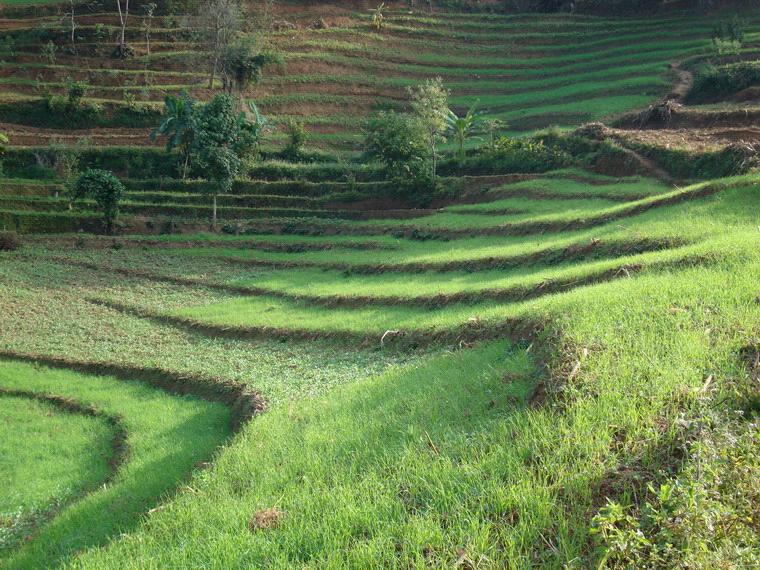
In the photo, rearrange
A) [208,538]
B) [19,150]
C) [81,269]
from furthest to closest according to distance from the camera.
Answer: [19,150], [81,269], [208,538]

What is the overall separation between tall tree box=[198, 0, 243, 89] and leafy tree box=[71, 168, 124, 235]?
23.4 meters

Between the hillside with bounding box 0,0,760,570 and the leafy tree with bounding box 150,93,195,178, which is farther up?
the leafy tree with bounding box 150,93,195,178

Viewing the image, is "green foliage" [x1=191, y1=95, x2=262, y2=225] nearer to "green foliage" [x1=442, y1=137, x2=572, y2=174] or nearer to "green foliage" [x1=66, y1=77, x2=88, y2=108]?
"green foliage" [x1=442, y1=137, x2=572, y2=174]

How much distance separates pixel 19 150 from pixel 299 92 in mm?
25226

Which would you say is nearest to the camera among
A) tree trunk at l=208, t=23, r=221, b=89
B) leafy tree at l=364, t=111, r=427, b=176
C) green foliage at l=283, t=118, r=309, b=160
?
leafy tree at l=364, t=111, r=427, b=176

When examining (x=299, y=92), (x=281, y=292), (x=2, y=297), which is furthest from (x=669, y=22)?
(x=2, y=297)

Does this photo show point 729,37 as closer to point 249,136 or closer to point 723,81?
point 723,81

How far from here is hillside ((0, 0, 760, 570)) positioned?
4582 mm

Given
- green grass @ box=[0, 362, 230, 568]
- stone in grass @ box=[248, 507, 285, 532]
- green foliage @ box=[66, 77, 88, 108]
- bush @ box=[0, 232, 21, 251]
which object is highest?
green foliage @ box=[66, 77, 88, 108]

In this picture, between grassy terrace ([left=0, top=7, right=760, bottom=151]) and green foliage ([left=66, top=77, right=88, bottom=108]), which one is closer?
green foliage ([left=66, top=77, right=88, bottom=108])

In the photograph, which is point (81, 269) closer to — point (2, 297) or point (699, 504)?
point (2, 297)

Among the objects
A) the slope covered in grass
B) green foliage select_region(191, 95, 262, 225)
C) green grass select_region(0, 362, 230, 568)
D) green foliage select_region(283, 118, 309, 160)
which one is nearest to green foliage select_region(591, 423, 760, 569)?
green grass select_region(0, 362, 230, 568)

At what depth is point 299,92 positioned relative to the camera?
191ft

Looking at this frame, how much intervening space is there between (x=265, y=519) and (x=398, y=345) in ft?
27.2
